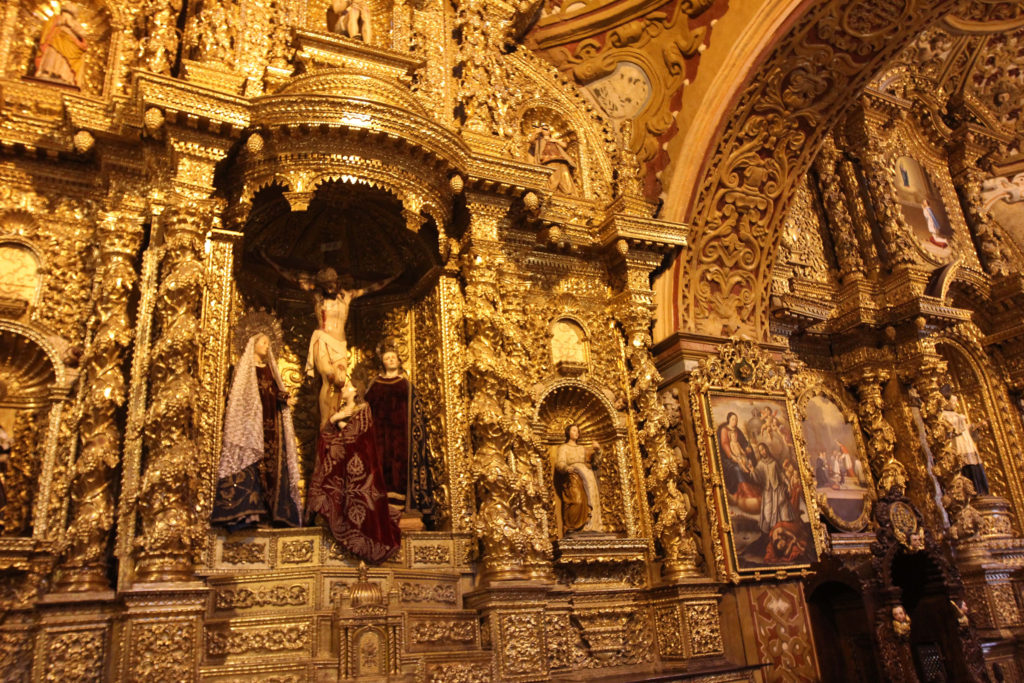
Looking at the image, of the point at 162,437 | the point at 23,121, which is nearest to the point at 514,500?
the point at 162,437

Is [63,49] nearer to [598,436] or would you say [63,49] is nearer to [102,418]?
[102,418]

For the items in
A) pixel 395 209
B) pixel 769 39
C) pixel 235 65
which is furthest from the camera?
pixel 769 39

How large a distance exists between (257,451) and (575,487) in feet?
11.0

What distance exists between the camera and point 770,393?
9414 millimetres

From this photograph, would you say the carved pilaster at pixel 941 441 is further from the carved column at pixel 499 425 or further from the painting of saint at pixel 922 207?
the carved column at pixel 499 425

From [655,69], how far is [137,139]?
6485mm

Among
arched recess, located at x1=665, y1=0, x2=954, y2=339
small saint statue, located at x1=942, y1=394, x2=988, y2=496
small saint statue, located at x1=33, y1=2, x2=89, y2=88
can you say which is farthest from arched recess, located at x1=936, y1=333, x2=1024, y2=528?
small saint statue, located at x1=33, y1=2, x2=89, y2=88

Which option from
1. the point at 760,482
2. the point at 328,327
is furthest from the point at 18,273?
the point at 760,482

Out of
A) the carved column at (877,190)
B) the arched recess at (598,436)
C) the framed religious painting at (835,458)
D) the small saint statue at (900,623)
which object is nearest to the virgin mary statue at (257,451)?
the arched recess at (598,436)

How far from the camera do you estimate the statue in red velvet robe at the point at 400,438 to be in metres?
7.80

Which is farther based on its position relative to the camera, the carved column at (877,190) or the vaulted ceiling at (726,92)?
the carved column at (877,190)

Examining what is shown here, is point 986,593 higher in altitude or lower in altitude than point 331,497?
lower

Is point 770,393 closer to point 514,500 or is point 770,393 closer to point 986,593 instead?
point 514,500

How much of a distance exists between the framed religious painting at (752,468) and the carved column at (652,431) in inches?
15.9
